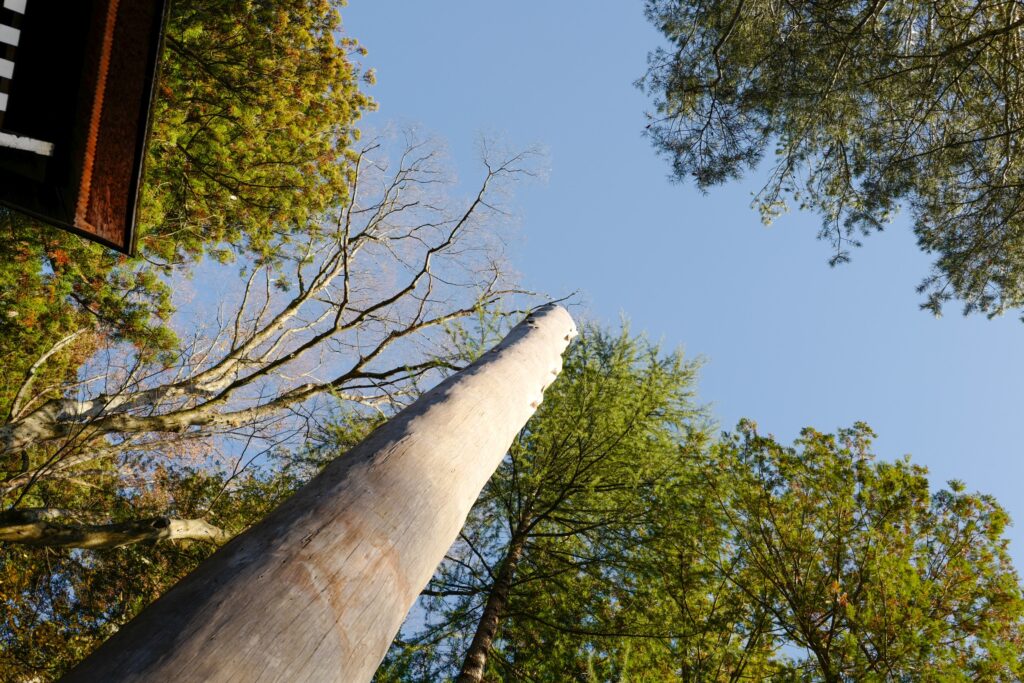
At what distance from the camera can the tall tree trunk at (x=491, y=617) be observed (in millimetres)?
5254

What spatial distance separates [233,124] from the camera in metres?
8.12

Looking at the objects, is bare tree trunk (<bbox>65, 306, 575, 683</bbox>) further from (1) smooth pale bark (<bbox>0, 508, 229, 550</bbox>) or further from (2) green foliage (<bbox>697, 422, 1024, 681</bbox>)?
(1) smooth pale bark (<bbox>0, 508, 229, 550</bbox>)

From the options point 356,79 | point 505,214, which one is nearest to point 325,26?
point 356,79

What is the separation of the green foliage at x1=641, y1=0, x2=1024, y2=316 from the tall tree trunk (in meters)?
5.55

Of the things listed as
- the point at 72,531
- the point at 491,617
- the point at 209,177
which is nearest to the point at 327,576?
the point at 491,617

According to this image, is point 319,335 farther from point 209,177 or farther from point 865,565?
point 865,565

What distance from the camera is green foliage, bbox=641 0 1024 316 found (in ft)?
23.2

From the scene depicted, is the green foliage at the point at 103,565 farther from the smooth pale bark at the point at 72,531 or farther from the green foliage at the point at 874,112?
the green foliage at the point at 874,112

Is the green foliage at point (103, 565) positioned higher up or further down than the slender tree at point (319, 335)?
further down

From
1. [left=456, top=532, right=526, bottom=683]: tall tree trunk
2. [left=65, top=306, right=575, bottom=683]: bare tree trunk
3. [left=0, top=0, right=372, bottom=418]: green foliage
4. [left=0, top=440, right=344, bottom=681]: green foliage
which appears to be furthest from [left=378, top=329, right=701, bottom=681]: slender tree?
[left=0, top=0, right=372, bottom=418]: green foliage

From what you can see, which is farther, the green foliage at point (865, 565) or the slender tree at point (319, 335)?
the slender tree at point (319, 335)

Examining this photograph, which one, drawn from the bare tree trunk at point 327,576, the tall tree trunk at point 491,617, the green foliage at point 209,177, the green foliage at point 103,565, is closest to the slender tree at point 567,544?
the tall tree trunk at point 491,617

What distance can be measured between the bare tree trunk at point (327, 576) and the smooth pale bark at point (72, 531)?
4.85 meters

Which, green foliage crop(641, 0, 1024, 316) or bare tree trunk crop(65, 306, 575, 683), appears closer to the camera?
bare tree trunk crop(65, 306, 575, 683)
